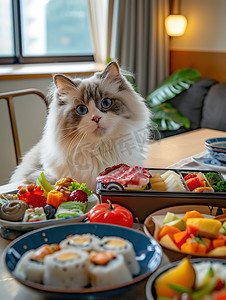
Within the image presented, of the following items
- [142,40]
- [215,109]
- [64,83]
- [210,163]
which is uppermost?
[142,40]

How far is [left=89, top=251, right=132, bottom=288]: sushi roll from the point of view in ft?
2.18

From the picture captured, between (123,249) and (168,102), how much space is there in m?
3.49

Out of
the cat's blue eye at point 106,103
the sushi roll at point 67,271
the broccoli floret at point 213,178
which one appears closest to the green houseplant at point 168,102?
the cat's blue eye at point 106,103

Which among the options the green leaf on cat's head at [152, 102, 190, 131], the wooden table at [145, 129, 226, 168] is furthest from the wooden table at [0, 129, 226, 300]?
the green leaf on cat's head at [152, 102, 190, 131]

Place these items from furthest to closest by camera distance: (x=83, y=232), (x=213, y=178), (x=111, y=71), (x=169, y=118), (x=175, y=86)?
1. (x=175, y=86)
2. (x=169, y=118)
3. (x=111, y=71)
4. (x=213, y=178)
5. (x=83, y=232)

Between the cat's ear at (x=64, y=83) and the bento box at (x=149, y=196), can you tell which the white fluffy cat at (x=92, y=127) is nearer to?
the cat's ear at (x=64, y=83)

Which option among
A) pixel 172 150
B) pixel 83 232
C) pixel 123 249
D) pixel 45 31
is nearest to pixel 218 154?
pixel 172 150

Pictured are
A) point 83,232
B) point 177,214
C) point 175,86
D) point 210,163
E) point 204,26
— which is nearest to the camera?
point 83,232

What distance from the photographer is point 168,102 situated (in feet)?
13.4

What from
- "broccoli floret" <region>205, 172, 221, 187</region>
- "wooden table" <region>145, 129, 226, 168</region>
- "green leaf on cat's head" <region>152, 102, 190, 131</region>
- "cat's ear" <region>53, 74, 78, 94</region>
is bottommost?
"green leaf on cat's head" <region>152, 102, 190, 131</region>

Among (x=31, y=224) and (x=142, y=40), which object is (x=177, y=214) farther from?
(x=142, y=40)

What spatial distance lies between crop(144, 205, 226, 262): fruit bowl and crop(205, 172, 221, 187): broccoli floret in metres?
0.16

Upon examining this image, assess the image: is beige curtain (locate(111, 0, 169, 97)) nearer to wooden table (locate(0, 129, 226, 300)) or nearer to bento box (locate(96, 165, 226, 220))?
wooden table (locate(0, 129, 226, 300))

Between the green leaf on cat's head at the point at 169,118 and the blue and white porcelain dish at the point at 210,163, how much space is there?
1.96 meters
